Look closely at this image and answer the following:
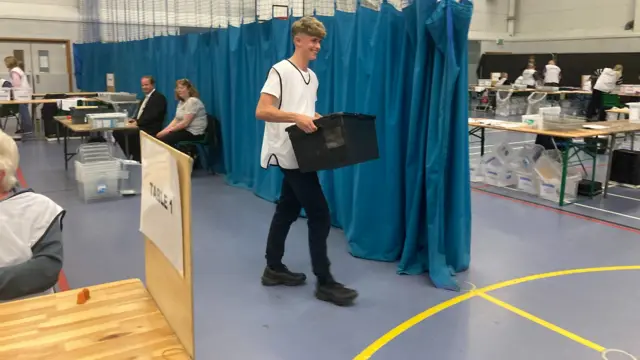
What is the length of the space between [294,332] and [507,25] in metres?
18.5

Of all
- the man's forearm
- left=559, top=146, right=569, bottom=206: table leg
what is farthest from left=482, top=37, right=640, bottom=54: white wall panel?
the man's forearm

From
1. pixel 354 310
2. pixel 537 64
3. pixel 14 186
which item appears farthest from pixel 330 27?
pixel 537 64

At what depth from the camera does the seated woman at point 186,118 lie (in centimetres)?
618

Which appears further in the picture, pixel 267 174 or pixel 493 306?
pixel 267 174

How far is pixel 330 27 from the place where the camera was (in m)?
4.40

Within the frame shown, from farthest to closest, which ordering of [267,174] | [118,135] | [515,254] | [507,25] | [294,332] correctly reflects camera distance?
1. [507,25]
2. [118,135]
3. [267,174]
4. [515,254]
5. [294,332]

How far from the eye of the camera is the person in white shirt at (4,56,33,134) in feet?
31.6

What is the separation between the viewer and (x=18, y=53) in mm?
12188

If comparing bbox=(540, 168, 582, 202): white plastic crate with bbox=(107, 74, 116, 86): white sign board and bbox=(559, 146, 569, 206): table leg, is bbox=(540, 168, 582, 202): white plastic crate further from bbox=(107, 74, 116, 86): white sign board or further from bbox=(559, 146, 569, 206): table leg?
bbox=(107, 74, 116, 86): white sign board

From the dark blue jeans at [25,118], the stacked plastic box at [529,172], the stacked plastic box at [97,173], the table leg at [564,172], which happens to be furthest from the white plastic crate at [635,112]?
the dark blue jeans at [25,118]

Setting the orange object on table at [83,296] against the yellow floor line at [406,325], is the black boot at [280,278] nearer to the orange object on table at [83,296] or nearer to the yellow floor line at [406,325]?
the yellow floor line at [406,325]

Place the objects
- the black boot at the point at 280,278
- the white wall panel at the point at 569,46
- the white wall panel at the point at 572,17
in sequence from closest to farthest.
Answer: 1. the black boot at the point at 280,278
2. the white wall panel at the point at 569,46
3. the white wall panel at the point at 572,17

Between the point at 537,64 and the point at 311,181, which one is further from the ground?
the point at 537,64

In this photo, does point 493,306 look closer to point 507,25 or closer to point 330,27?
point 330,27
